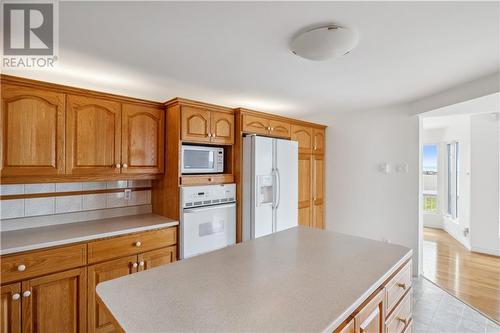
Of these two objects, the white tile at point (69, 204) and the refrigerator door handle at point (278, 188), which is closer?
the white tile at point (69, 204)

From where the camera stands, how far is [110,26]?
140 cm

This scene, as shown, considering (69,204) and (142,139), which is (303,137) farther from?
(69,204)

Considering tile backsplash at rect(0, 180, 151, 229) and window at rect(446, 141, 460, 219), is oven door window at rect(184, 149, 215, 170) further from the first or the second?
window at rect(446, 141, 460, 219)

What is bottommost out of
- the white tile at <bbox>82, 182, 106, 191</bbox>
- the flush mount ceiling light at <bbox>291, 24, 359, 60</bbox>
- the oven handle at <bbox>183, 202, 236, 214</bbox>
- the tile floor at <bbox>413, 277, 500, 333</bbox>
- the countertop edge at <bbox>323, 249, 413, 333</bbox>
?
the tile floor at <bbox>413, 277, 500, 333</bbox>

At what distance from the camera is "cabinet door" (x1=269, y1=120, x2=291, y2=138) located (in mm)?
3133

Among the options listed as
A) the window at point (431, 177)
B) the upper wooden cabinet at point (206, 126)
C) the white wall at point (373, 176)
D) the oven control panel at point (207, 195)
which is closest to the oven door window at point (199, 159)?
the upper wooden cabinet at point (206, 126)

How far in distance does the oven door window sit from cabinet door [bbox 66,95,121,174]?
611mm

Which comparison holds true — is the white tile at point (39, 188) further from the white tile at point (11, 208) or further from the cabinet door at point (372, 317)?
the cabinet door at point (372, 317)

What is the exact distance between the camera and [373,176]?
357 cm

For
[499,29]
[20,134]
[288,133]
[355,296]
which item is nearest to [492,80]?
[499,29]

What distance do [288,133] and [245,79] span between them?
126cm

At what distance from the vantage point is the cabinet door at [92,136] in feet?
6.72

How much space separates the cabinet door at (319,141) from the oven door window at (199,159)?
1843 mm

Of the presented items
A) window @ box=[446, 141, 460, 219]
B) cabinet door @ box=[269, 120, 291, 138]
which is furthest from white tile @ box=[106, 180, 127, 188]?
window @ box=[446, 141, 460, 219]
